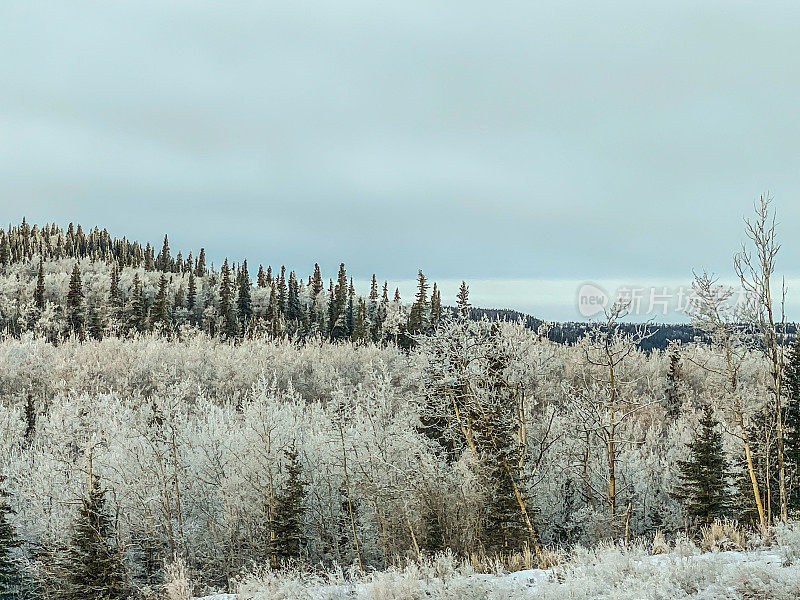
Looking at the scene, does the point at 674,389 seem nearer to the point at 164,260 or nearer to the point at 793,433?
the point at 793,433

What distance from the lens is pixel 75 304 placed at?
312ft

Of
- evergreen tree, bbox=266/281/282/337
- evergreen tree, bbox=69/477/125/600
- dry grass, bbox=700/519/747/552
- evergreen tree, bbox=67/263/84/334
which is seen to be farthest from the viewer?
evergreen tree, bbox=266/281/282/337

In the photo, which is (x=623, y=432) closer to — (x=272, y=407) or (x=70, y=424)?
(x=272, y=407)

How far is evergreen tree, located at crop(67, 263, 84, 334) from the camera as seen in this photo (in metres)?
Result: 93.2

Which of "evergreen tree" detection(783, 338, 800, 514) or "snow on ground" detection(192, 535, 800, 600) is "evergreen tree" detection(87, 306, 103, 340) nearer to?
"evergreen tree" detection(783, 338, 800, 514)

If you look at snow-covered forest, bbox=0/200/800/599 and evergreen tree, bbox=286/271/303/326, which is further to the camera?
evergreen tree, bbox=286/271/303/326

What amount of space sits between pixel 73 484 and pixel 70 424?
12.6 ft

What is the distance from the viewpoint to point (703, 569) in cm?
706

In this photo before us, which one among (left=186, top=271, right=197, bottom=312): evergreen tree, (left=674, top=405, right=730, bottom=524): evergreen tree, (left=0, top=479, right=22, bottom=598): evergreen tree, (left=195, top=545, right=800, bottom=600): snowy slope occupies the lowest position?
(left=0, top=479, right=22, bottom=598): evergreen tree

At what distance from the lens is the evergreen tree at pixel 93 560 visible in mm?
20969

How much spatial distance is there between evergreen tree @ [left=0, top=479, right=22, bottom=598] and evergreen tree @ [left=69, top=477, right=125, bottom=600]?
2579 millimetres

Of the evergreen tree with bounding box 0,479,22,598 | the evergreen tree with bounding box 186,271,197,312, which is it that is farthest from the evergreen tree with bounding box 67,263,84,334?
the evergreen tree with bounding box 0,479,22,598

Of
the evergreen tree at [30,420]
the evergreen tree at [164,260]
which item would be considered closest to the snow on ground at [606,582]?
the evergreen tree at [30,420]

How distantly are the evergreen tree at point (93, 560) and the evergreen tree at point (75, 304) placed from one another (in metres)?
80.1
